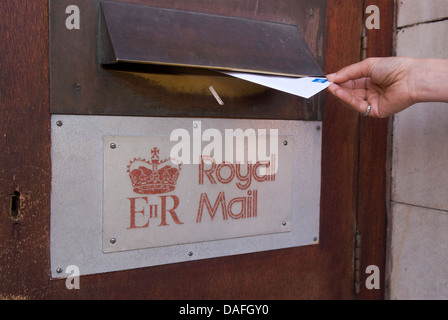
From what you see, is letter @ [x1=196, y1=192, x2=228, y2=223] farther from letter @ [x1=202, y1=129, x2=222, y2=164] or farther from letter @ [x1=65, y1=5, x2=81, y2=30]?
letter @ [x1=65, y1=5, x2=81, y2=30]

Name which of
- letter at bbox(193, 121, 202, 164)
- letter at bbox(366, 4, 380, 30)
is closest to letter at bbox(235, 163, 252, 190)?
letter at bbox(193, 121, 202, 164)

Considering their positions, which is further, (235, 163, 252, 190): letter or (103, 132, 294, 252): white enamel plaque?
(235, 163, 252, 190): letter

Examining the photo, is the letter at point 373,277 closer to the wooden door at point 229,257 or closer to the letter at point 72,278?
the wooden door at point 229,257

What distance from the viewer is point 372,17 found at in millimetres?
1192

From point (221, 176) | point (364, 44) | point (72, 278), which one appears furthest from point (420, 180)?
point (72, 278)

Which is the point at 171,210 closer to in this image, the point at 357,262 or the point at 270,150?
the point at 270,150

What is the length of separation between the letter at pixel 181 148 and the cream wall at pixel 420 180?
2.11ft

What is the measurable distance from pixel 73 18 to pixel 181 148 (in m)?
0.37

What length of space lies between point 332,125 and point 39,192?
31.2 inches

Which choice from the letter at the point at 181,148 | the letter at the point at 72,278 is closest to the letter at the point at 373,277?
the letter at the point at 181,148

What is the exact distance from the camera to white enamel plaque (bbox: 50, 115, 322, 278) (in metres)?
0.90

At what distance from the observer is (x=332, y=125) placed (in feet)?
3.88

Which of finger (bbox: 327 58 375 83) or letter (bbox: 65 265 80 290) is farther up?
finger (bbox: 327 58 375 83)

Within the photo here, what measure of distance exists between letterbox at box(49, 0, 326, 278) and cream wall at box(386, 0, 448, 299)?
0.91 ft
